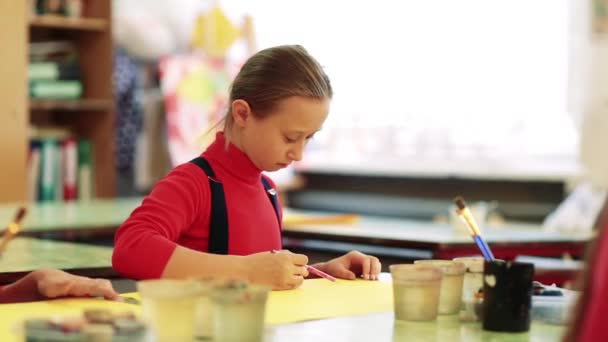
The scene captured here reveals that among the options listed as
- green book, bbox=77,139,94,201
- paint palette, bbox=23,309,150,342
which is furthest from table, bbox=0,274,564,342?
green book, bbox=77,139,94,201

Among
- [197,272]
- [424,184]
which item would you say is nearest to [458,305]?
[197,272]

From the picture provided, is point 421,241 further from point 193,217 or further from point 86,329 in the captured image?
point 86,329

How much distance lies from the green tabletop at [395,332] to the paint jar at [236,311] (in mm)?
98

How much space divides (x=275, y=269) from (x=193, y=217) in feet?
0.98

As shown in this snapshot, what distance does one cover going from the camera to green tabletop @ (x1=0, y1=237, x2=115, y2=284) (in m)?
2.08

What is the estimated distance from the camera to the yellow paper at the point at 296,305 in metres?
1.49

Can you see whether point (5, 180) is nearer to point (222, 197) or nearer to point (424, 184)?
point (424, 184)

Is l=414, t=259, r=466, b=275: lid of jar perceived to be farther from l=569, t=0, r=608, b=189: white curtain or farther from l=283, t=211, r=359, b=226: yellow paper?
l=569, t=0, r=608, b=189: white curtain

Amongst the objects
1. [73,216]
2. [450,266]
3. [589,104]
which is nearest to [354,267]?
[450,266]

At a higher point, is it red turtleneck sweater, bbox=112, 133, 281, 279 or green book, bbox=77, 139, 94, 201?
red turtleneck sweater, bbox=112, 133, 281, 279

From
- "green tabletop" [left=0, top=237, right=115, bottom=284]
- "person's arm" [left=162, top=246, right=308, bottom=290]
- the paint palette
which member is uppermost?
the paint palette

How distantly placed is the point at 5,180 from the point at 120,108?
2.66 feet

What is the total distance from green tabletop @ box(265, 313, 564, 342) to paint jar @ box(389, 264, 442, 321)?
2 cm

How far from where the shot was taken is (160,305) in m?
1.16
